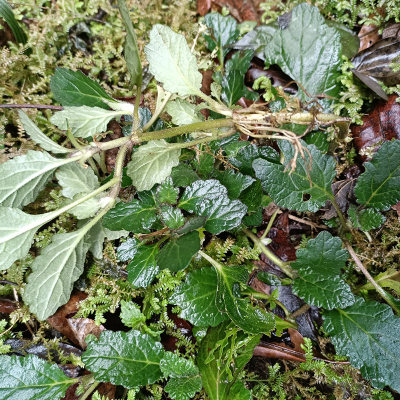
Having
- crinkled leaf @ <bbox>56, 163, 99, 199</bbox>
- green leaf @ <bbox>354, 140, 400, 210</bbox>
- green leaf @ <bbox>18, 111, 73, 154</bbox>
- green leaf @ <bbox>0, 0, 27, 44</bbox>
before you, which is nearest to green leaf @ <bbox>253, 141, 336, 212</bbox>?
green leaf @ <bbox>354, 140, 400, 210</bbox>

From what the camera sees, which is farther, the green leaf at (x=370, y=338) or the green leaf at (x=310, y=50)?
the green leaf at (x=310, y=50)

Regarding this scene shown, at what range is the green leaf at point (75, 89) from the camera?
4.89 feet

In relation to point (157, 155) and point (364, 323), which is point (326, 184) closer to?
point (364, 323)

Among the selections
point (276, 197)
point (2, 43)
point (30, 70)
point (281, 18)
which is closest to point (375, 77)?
point (281, 18)

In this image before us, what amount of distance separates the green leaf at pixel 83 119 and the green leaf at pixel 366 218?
1111 millimetres

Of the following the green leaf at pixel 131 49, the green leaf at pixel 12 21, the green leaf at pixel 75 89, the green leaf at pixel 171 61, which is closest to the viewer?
the green leaf at pixel 131 49

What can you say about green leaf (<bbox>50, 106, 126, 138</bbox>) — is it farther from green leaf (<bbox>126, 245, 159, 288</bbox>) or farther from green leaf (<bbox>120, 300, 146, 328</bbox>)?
green leaf (<bbox>120, 300, 146, 328</bbox>)

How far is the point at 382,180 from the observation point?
5.15 ft

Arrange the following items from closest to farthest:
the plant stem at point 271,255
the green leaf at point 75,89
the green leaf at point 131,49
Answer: the green leaf at point 131,49 → the green leaf at point 75,89 → the plant stem at point 271,255

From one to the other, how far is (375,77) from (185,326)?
57.8 inches

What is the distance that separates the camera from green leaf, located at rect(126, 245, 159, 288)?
1.45 metres

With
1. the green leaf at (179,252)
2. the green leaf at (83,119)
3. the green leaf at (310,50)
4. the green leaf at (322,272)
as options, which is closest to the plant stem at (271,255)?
the green leaf at (322,272)

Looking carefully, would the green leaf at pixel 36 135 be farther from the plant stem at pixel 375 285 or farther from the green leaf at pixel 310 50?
the plant stem at pixel 375 285

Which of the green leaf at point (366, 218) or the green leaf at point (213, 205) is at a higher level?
the green leaf at point (213, 205)
